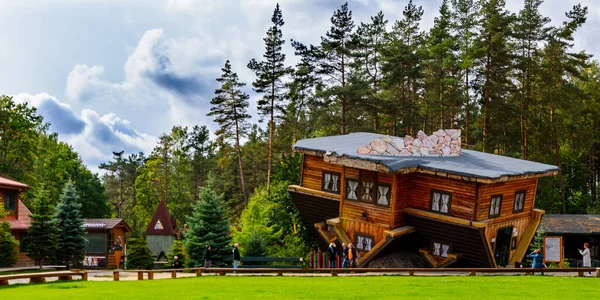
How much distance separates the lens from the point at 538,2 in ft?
179

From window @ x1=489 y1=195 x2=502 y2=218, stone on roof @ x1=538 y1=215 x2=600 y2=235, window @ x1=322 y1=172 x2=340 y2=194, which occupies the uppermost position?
window @ x1=322 y1=172 x2=340 y2=194

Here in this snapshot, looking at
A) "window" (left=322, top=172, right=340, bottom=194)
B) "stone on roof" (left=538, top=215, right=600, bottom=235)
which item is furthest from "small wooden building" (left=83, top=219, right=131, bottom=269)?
"stone on roof" (left=538, top=215, right=600, bottom=235)

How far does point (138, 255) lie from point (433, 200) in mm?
17719

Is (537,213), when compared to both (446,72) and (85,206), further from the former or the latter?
(85,206)

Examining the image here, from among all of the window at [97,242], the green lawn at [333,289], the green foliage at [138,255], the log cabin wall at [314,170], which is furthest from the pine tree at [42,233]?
the log cabin wall at [314,170]

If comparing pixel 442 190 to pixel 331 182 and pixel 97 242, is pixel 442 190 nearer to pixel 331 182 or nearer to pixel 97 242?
pixel 331 182

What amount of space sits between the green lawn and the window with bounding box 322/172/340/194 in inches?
378

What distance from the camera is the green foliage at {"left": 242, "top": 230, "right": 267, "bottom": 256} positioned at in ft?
122

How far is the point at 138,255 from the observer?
126ft

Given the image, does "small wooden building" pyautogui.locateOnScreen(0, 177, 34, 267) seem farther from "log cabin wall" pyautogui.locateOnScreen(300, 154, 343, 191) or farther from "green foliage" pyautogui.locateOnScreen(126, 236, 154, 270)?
"log cabin wall" pyautogui.locateOnScreen(300, 154, 343, 191)

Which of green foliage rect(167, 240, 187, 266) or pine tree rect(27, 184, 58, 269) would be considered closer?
pine tree rect(27, 184, 58, 269)

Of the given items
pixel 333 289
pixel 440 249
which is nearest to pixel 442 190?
pixel 440 249

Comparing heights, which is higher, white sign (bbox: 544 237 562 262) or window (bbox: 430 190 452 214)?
window (bbox: 430 190 452 214)

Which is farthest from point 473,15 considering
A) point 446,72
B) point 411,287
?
point 411,287
